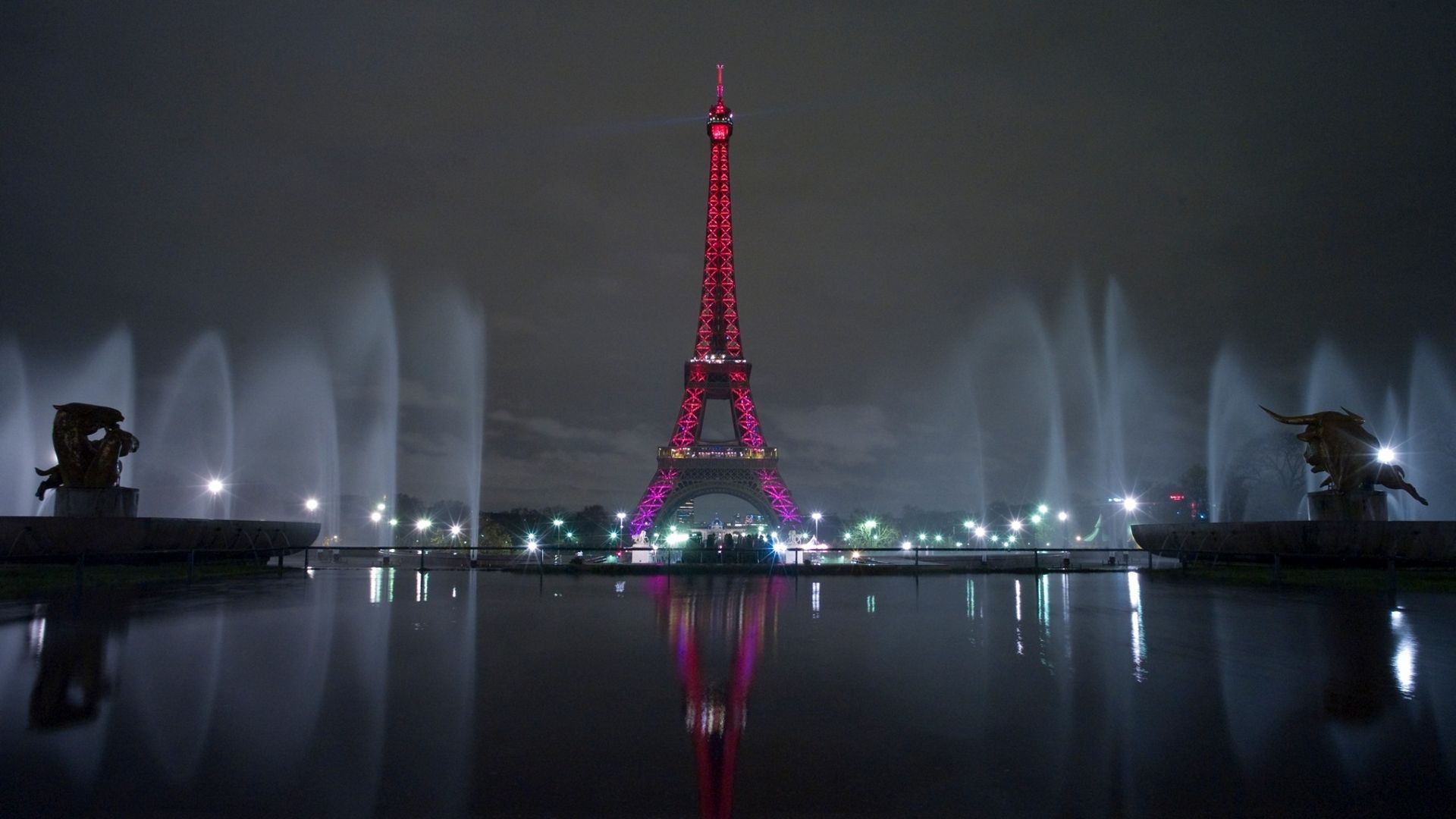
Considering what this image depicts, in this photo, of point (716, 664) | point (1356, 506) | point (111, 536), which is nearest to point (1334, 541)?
point (1356, 506)

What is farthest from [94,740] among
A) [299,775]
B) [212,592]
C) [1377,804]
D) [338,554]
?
[338,554]

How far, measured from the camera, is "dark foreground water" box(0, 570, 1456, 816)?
5.76m

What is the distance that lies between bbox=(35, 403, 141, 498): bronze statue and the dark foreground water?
49.1 ft

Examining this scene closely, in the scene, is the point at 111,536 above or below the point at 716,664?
above

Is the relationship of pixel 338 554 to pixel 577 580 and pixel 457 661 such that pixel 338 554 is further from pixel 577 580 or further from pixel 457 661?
pixel 457 661

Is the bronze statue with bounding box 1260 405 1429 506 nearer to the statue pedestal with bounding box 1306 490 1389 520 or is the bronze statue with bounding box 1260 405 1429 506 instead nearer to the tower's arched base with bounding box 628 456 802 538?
the statue pedestal with bounding box 1306 490 1389 520

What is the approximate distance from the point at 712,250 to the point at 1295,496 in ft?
179

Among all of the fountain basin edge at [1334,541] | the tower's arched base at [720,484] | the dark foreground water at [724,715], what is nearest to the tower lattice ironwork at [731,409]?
the tower's arched base at [720,484]

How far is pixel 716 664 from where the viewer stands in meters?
10.8

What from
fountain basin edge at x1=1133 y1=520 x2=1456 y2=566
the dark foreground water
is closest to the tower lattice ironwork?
fountain basin edge at x1=1133 y1=520 x2=1456 y2=566

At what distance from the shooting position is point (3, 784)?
581 cm

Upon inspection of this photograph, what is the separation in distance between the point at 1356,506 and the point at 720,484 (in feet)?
193

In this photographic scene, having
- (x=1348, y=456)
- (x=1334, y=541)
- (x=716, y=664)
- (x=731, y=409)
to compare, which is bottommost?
(x=716, y=664)

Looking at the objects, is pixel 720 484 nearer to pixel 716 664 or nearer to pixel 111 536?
pixel 111 536
